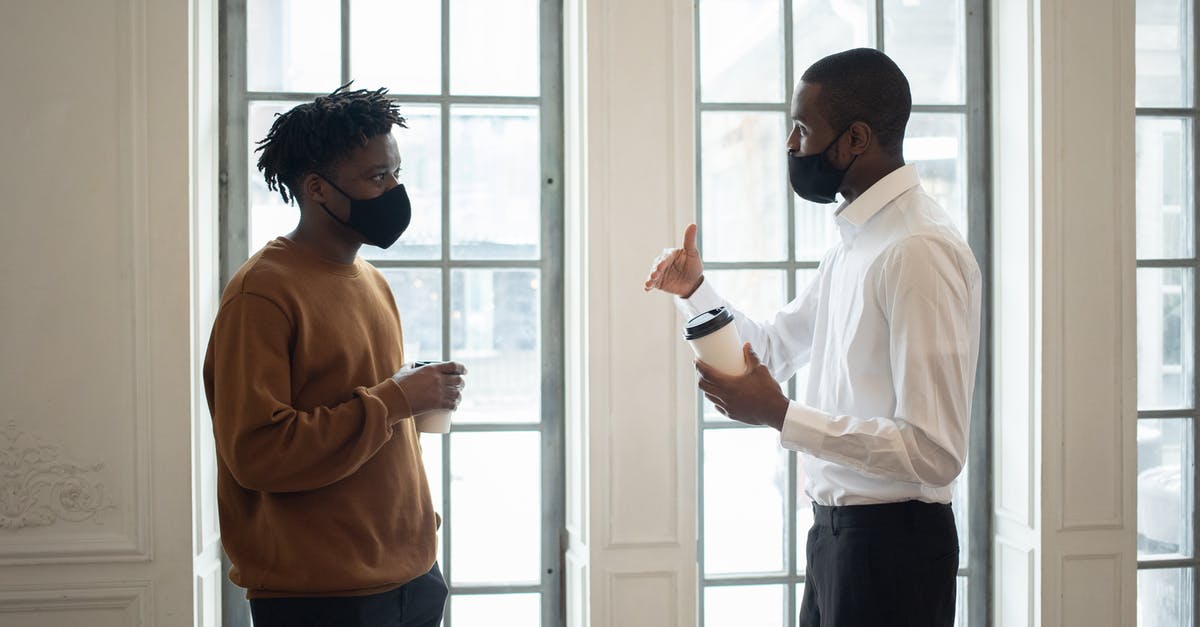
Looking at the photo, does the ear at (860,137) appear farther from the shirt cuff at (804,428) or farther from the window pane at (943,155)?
the window pane at (943,155)

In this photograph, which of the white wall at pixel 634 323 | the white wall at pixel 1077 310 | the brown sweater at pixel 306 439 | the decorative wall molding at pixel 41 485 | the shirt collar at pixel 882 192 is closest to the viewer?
the brown sweater at pixel 306 439

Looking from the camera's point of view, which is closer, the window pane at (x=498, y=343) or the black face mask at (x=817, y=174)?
the black face mask at (x=817, y=174)

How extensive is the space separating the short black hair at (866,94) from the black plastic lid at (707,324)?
1.49 ft

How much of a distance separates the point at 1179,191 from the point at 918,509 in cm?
181

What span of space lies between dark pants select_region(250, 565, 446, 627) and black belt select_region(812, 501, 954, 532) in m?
0.82

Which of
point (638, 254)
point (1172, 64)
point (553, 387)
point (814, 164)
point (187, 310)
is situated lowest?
point (553, 387)

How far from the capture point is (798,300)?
200 centimetres

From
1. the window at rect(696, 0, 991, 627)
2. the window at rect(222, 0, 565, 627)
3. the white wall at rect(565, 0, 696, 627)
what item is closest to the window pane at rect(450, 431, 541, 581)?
Result: the window at rect(222, 0, 565, 627)

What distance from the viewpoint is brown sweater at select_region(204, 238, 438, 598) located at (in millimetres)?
1403

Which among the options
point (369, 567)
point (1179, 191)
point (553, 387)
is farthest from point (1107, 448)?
point (369, 567)

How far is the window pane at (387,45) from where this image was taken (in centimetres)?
249

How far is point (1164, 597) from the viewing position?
2.72m

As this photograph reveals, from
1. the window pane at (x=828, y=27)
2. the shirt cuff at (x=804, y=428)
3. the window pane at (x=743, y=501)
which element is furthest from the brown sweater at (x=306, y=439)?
the window pane at (x=828, y=27)

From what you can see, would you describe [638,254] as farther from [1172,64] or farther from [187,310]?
[1172,64]
